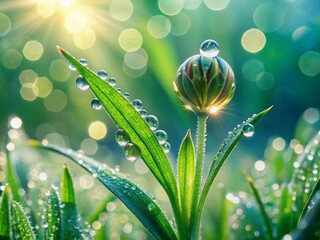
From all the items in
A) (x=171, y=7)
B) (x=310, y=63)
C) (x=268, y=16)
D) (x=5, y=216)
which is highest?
(x=171, y=7)

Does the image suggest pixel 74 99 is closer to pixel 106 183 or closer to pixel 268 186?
pixel 268 186

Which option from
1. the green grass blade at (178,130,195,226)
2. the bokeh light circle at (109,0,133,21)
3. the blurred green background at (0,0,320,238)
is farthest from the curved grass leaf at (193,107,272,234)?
the bokeh light circle at (109,0,133,21)

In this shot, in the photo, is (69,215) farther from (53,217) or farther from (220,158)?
(220,158)

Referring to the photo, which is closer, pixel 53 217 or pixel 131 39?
pixel 53 217

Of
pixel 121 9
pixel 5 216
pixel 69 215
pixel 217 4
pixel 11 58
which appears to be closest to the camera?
pixel 5 216

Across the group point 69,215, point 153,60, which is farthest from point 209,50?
point 153,60

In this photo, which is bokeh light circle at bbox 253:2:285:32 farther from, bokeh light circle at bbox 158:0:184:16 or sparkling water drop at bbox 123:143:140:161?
sparkling water drop at bbox 123:143:140:161

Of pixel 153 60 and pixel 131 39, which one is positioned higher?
pixel 131 39

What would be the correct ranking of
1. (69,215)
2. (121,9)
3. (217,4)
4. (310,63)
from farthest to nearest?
(121,9) → (217,4) → (310,63) → (69,215)

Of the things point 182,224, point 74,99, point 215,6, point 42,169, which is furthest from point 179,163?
point 215,6

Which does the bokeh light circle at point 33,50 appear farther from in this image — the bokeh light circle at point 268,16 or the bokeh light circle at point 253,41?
the bokeh light circle at point 268,16
